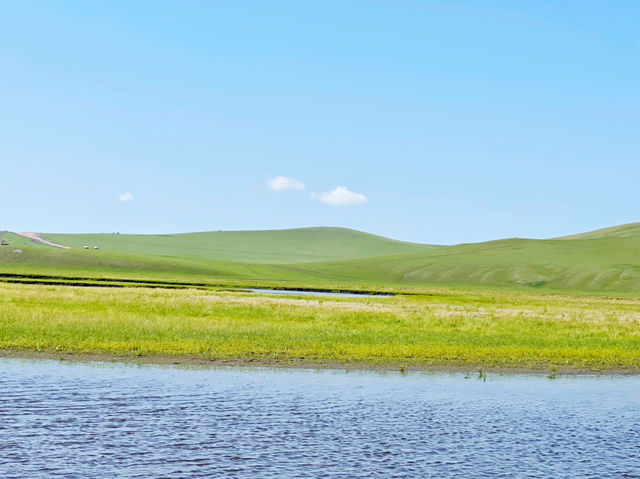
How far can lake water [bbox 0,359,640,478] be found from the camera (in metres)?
18.1

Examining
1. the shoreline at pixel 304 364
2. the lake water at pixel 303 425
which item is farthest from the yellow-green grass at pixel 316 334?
the lake water at pixel 303 425

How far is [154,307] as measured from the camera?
200 feet

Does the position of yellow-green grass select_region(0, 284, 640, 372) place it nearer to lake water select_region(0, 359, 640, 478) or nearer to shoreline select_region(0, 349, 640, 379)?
shoreline select_region(0, 349, 640, 379)

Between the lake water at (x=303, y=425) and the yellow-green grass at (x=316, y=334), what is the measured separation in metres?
4.74

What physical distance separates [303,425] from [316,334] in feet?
77.3

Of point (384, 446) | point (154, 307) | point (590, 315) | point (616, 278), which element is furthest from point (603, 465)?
point (616, 278)

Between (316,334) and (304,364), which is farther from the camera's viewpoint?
(316,334)

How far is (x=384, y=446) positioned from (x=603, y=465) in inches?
206

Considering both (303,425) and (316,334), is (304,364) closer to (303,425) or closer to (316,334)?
(316,334)

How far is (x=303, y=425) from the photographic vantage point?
73.3ft

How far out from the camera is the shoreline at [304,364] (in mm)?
34469

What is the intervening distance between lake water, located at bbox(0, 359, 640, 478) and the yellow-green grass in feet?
15.5

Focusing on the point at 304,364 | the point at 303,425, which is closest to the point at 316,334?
the point at 304,364

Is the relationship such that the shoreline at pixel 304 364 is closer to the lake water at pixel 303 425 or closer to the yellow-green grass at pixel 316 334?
the yellow-green grass at pixel 316 334
